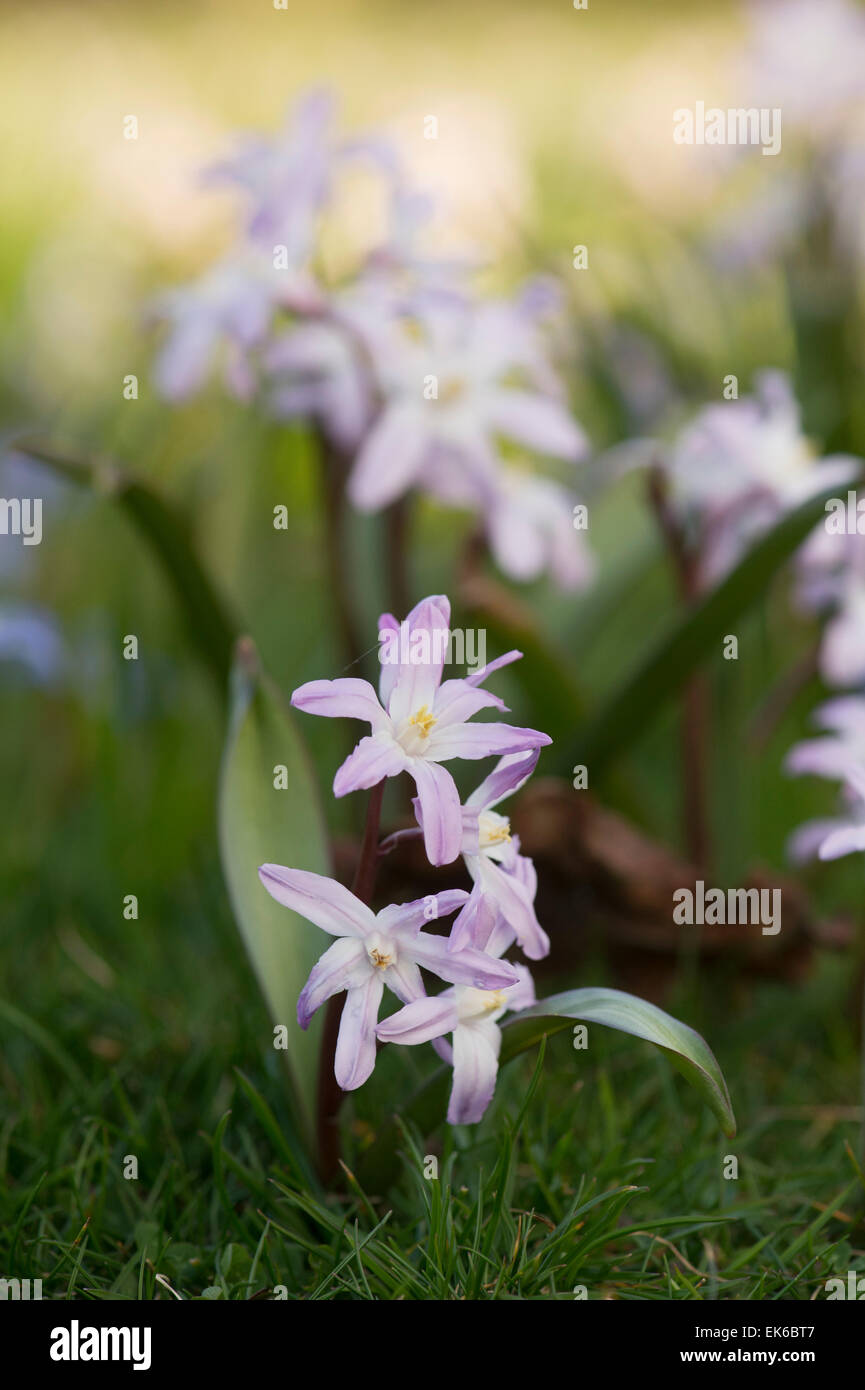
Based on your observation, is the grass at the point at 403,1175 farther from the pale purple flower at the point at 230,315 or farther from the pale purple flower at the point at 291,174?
the pale purple flower at the point at 291,174

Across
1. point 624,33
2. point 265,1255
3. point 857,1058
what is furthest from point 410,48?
point 265,1255

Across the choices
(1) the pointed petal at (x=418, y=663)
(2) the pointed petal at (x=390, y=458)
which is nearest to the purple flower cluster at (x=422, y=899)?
(1) the pointed petal at (x=418, y=663)

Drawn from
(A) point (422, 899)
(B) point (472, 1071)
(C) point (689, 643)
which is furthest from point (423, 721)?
(C) point (689, 643)

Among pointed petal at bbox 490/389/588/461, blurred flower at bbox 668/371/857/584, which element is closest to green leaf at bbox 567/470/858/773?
blurred flower at bbox 668/371/857/584

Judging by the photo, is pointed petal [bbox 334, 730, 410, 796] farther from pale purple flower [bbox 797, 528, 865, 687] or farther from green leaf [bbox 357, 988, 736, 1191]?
pale purple flower [bbox 797, 528, 865, 687]
